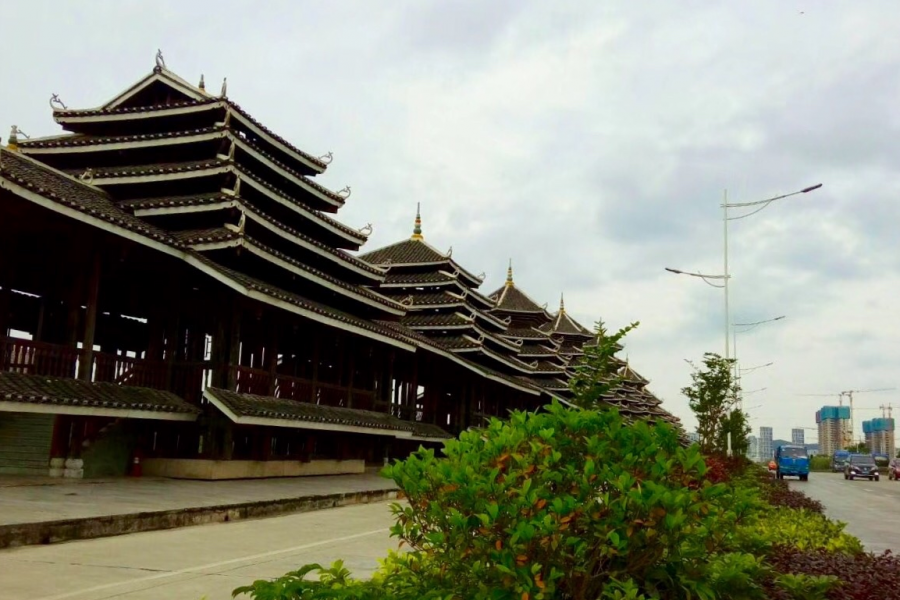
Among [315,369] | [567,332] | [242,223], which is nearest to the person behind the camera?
[242,223]

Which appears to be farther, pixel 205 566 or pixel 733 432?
pixel 733 432

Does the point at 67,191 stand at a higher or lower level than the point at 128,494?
higher

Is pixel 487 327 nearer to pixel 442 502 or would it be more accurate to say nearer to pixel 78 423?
pixel 78 423

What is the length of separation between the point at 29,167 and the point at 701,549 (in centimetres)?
1503

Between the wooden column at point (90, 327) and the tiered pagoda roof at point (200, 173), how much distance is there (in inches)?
70.8

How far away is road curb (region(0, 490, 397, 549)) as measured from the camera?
342 inches

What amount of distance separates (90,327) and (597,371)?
10.3 metres

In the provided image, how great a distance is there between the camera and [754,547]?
6.16m

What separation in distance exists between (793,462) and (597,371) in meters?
34.1

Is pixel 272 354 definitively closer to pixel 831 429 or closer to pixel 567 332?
pixel 567 332

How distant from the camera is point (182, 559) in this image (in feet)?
27.1

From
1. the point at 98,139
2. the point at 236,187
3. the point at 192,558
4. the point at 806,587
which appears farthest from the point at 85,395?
the point at 806,587

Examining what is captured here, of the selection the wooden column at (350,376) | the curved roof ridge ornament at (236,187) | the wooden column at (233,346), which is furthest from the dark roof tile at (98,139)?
the wooden column at (350,376)

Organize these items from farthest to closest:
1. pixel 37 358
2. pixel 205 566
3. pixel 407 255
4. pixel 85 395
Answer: pixel 407 255, pixel 37 358, pixel 85 395, pixel 205 566
